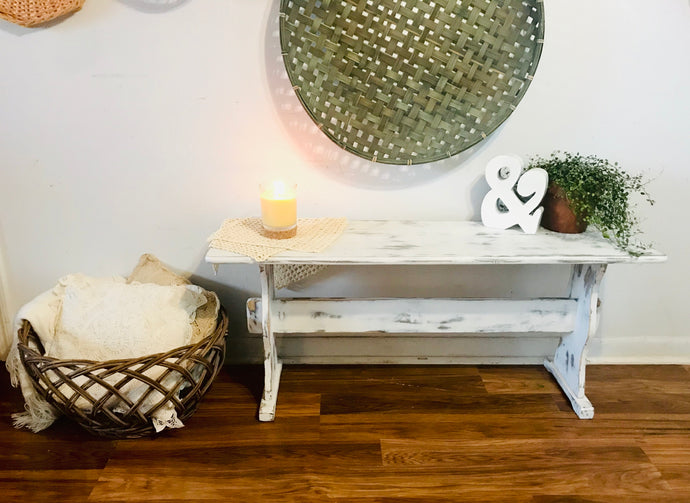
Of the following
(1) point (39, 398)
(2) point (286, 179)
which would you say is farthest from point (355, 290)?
(1) point (39, 398)

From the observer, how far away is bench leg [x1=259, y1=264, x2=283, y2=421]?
55.3 inches

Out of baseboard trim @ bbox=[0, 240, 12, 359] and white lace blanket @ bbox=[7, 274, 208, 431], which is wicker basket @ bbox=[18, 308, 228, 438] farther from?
baseboard trim @ bbox=[0, 240, 12, 359]

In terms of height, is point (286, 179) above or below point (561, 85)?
below

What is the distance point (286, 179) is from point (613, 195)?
0.87m

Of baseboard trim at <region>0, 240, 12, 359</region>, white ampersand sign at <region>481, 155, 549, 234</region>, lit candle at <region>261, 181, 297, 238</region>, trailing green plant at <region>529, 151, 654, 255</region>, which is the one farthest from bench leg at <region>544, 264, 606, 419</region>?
baseboard trim at <region>0, 240, 12, 359</region>

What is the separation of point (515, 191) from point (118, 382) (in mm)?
1131

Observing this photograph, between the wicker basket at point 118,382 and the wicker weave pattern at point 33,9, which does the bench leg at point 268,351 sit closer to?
the wicker basket at point 118,382

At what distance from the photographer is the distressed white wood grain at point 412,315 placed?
149cm

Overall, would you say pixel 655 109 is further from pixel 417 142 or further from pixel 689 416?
pixel 689 416

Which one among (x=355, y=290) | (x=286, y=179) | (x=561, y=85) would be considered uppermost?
(x=561, y=85)

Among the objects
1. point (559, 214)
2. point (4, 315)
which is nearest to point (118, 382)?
point (4, 315)

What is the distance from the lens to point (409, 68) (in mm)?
1369

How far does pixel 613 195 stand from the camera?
1.34 metres

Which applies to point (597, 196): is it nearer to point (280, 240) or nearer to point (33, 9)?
point (280, 240)
